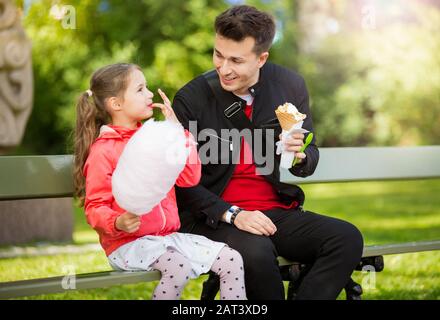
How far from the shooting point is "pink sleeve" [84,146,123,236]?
9.48 feet

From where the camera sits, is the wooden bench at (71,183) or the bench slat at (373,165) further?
the bench slat at (373,165)

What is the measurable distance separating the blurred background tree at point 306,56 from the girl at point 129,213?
1142 centimetres

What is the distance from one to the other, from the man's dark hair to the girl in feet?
1.54

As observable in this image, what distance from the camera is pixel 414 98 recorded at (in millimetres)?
17203

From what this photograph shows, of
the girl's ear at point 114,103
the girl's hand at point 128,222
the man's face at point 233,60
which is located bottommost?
the girl's hand at point 128,222

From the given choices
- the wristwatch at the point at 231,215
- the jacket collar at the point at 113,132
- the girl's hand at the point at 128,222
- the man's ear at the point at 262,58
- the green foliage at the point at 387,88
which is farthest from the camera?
the green foliage at the point at 387,88

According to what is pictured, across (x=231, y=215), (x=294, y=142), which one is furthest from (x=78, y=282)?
(x=294, y=142)

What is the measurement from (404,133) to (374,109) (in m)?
0.96

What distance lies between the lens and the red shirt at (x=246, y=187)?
11.3ft

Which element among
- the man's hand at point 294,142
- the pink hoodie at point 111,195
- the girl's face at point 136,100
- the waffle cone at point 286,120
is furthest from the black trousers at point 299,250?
the girl's face at point 136,100

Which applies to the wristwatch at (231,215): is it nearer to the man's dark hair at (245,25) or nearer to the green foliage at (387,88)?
the man's dark hair at (245,25)

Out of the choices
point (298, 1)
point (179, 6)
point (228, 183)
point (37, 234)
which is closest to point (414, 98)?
point (298, 1)

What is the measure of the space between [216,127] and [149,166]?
0.86 m

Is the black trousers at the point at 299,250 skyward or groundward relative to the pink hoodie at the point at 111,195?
groundward
